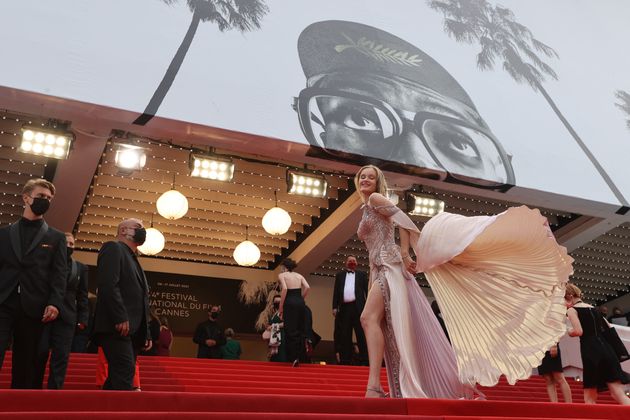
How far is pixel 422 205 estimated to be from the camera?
9789 mm

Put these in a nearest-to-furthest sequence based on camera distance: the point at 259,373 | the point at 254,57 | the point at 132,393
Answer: the point at 132,393 → the point at 259,373 → the point at 254,57

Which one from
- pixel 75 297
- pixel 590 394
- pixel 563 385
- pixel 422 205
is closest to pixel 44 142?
pixel 75 297

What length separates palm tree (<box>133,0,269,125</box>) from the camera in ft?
24.2

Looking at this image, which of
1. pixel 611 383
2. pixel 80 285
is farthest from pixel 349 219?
pixel 80 285

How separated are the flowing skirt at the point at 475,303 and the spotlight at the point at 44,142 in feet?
14.7

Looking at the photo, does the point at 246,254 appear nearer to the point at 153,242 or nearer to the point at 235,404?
the point at 153,242

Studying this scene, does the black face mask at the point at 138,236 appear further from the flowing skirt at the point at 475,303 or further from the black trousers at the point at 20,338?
the flowing skirt at the point at 475,303

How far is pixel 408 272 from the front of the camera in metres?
4.70

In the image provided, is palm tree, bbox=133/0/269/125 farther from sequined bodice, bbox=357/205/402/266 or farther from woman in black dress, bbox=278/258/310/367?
sequined bodice, bbox=357/205/402/266

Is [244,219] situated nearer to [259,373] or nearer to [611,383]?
[259,373]

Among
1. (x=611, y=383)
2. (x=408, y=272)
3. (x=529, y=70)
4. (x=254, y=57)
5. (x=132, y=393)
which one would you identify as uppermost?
(x=529, y=70)

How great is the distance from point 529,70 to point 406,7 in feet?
7.30

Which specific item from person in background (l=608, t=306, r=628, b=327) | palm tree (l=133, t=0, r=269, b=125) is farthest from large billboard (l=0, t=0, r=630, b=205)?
person in background (l=608, t=306, r=628, b=327)

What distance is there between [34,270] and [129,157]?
409 centimetres
